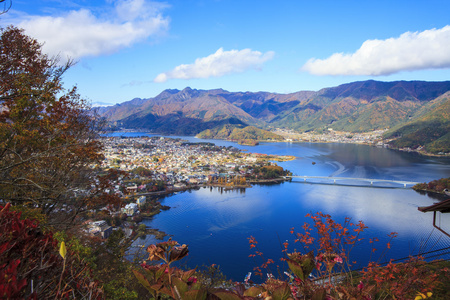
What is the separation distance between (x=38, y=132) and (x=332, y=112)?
261 feet

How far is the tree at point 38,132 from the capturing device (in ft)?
7.39

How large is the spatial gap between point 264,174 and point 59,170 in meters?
17.5

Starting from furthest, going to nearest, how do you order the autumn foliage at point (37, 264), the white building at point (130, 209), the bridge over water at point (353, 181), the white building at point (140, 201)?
1. the bridge over water at point (353, 181)
2. the white building at point (140, 201)
3. the white building at point (130, 209)
4. the autumn foliage at point (37, 264)

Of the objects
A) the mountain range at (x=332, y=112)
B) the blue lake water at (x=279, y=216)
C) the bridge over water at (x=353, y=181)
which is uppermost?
the mountain range at (x=332, y=112)

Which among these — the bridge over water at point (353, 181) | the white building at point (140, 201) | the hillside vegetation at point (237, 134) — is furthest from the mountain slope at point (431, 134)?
the white building at point (140, 201)

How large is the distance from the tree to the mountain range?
108 ft

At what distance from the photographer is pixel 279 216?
1154 cm

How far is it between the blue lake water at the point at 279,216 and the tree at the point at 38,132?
317cm

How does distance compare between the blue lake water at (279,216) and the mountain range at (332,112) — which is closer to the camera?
the blue lake water at (279,216)

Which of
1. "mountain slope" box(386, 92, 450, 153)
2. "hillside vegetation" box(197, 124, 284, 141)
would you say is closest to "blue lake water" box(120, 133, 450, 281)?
"mountain slope" box(386, 92, 450, 153)

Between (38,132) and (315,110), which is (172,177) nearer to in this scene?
(38,132)

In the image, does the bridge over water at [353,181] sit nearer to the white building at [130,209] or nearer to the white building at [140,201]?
the white building at [140,201]

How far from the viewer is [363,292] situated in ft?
1.91

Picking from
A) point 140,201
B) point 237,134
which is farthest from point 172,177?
point 237,134
